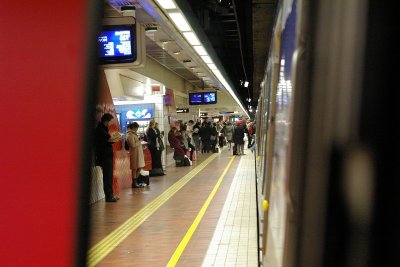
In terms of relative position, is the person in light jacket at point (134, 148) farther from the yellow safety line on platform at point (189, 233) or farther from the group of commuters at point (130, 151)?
the yellow safety line on platform at point (189, 233)

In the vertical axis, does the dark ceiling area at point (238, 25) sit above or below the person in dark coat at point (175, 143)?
above

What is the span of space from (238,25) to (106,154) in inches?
191

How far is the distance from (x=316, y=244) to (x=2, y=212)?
A: 120 centimetres

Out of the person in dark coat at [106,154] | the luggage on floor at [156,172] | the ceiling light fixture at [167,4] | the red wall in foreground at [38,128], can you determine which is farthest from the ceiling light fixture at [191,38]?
the red wall in foreground at [38,128]

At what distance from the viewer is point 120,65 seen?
242 inches

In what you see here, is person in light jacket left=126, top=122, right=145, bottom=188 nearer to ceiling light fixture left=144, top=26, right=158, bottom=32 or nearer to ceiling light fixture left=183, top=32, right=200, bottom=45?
ceiling light fixture left=144, top=26, right=158, bottom=32

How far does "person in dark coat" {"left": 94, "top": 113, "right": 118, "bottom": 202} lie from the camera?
914cm

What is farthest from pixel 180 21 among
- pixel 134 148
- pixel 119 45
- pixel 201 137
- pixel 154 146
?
pixel 201 137

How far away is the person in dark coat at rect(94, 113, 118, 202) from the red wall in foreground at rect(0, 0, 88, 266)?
7189mm

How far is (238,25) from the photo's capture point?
12.0m

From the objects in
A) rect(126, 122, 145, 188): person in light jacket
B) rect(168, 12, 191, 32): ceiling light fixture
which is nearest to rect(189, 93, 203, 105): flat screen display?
rect(126, 122, 145, 188): person in light jacket

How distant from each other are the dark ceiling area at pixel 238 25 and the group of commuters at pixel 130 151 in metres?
2.83

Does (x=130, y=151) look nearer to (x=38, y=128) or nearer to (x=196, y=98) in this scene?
(x=38, y=128)

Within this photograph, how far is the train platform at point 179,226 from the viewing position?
219 inches
